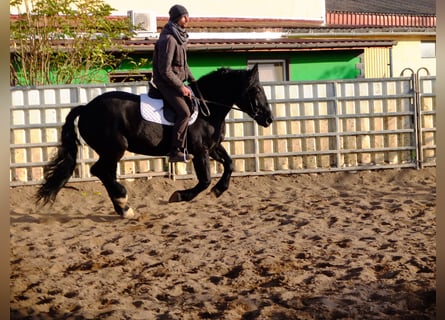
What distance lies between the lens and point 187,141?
8.35 m

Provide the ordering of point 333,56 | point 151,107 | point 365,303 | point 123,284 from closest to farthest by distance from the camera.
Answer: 1. point 365,303
2. point 123,284
3. point 151,107
4. point 333,56

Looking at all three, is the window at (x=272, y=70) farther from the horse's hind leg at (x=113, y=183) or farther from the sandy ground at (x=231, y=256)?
the horse's hind leg at (x=113, y=183)

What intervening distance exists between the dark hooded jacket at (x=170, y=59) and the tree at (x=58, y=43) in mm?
5189

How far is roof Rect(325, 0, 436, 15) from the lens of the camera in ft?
93.6

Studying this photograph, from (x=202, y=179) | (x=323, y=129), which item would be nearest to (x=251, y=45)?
(x=323, y=129)

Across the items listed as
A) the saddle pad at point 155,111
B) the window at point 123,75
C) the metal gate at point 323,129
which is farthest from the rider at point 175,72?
the window at point 123,75

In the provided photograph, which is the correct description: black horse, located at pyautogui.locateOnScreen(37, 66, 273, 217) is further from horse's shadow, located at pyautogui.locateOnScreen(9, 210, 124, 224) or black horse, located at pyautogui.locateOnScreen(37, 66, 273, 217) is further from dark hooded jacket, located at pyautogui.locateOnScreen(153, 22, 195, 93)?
dark hooded jacket, located at pyautogui.locateOnScreen(153, 22, 195, 93)

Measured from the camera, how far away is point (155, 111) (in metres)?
8.27

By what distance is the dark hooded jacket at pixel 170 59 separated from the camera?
8.00 metres

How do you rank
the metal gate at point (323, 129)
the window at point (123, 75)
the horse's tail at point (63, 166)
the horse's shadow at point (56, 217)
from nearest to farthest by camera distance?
1. the horse's tail at point (63, 166)
2. the horse's shadow at point (56, 217)
3. the metal gate at point (323, 129)
4. the window at point (123, 75)

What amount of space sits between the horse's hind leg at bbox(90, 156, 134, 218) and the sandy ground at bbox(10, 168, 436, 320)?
243mm

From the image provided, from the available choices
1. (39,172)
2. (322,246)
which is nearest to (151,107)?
(322,246)

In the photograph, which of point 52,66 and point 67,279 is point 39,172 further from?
point 67,279

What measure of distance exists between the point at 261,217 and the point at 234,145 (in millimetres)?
3760
